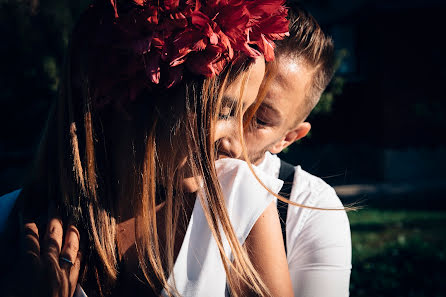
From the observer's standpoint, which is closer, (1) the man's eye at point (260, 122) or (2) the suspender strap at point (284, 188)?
(2) the suspender strap at point (284, 188)

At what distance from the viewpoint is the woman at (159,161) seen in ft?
5.19

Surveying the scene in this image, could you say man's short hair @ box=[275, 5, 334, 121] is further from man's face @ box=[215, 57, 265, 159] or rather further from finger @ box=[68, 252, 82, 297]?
finger @ box=[68, 252, 82, 297]

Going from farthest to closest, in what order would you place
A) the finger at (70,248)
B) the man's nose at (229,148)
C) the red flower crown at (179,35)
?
1. the man's nose at (229,148)
2. the finger at (70,248)
3. the red flower crown at (179,35)

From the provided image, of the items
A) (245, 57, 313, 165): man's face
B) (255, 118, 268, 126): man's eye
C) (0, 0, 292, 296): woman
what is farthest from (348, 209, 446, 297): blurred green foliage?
(0, 0, 292, 296): woman

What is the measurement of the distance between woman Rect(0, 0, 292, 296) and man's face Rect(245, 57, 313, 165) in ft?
1.20

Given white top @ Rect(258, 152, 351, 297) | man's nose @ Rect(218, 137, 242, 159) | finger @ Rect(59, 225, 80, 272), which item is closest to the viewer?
finger @ Rect(59, 225, 80, 272)

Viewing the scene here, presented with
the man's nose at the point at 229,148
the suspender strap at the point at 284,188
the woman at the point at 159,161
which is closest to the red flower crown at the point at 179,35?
the woman at the point at 159,161

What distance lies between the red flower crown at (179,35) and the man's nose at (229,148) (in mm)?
339

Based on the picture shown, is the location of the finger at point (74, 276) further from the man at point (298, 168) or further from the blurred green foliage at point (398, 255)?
the blurred green foliage at point (398, 255)

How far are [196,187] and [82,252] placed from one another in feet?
1.74

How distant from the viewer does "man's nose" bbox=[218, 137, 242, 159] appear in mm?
1824

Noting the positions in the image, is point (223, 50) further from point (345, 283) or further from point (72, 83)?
point (345, 283)

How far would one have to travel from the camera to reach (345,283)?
6.63 ft

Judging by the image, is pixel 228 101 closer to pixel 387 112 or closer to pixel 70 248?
pixel 70 248
